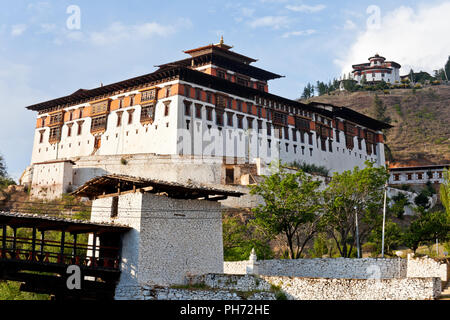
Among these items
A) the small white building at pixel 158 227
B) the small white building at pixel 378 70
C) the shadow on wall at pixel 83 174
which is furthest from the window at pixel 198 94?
the small white building at pixel 378 70

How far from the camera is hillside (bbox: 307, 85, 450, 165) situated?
111750mm

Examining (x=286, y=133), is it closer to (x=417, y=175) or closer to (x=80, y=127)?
(x=80, y=127)

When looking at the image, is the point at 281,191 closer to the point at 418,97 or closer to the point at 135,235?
the point at 135,235

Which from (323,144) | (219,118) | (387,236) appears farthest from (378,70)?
(387,236)

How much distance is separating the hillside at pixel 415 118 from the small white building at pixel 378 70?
1199 centimetres

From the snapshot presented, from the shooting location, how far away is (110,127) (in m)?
65.1

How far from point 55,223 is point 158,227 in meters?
5.49

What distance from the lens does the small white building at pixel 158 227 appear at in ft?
90.8

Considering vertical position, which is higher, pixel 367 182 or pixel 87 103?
pixel 87 103

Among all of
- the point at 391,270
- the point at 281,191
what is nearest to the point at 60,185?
the point at 281,191

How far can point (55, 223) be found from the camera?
1016 inches

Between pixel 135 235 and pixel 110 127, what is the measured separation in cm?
3924

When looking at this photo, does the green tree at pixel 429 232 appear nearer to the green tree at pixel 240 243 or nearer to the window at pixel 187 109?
the green tree at pixel 240 243
